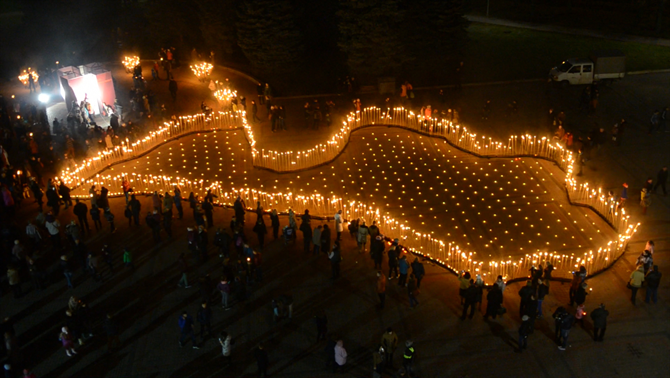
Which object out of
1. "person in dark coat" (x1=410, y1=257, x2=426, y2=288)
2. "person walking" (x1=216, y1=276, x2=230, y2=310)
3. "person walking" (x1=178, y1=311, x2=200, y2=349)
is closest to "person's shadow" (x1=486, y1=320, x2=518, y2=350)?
"person in dark coat" (x1=410, y1=257, x2=426, y2=288)

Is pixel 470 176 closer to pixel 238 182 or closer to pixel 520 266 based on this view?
pixel 520 266

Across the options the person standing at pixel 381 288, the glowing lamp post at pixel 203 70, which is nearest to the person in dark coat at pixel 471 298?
the person standing at pixel 381 288

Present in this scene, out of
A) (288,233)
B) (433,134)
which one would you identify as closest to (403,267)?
(288,233)

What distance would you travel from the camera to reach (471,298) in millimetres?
17625

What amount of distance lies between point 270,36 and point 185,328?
23618 mm

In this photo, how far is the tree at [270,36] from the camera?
3634cm

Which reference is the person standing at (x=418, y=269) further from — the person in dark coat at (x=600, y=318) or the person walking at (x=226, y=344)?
the person walking at (x=226, y=344)

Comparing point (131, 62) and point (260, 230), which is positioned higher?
point (131, 62)

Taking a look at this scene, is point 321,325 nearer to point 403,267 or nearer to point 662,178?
point 403,267

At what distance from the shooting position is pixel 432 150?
28.6m

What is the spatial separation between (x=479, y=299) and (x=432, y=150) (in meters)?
11.6

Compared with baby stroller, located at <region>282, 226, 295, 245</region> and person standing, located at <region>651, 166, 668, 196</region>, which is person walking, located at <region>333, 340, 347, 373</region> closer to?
baby stroller, located at <region>282, 226, 295, 245</region>

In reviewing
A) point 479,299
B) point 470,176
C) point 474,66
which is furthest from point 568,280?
point 474,66

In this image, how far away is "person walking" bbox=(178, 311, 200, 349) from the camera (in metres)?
16.8
